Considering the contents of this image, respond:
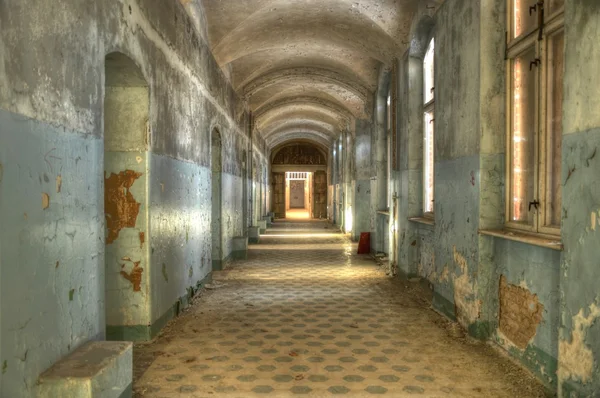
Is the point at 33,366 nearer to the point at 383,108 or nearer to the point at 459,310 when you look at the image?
the point at 459,310

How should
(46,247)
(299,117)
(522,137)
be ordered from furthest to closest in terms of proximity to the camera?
1. (299,117)
2. (522,137)
3. (46,247)

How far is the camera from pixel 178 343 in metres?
5.46

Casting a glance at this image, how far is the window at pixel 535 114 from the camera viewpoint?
432 cm

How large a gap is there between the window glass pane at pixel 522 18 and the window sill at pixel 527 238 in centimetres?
191

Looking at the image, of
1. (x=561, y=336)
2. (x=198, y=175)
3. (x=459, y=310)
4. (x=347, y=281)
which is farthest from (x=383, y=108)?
(x=561, y=336)

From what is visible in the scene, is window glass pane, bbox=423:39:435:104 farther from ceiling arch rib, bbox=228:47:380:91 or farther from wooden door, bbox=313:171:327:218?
wooden door, bbox=313:171:327:218

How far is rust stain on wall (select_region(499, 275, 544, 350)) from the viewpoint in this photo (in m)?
4.40

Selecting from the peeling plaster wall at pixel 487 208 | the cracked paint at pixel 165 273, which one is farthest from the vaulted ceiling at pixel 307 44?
the cracked paint at pixel 165 273

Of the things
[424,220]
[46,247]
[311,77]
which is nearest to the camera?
[46,247]

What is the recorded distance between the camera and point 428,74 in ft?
27.3

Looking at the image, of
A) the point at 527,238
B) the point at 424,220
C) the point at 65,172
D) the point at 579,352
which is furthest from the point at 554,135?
the point at 65,172

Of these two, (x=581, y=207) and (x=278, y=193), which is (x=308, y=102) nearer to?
(x=581, y=207)

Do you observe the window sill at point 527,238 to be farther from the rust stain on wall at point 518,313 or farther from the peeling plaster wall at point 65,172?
the peeling plaster wall at point 65,172

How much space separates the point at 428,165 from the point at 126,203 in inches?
202
